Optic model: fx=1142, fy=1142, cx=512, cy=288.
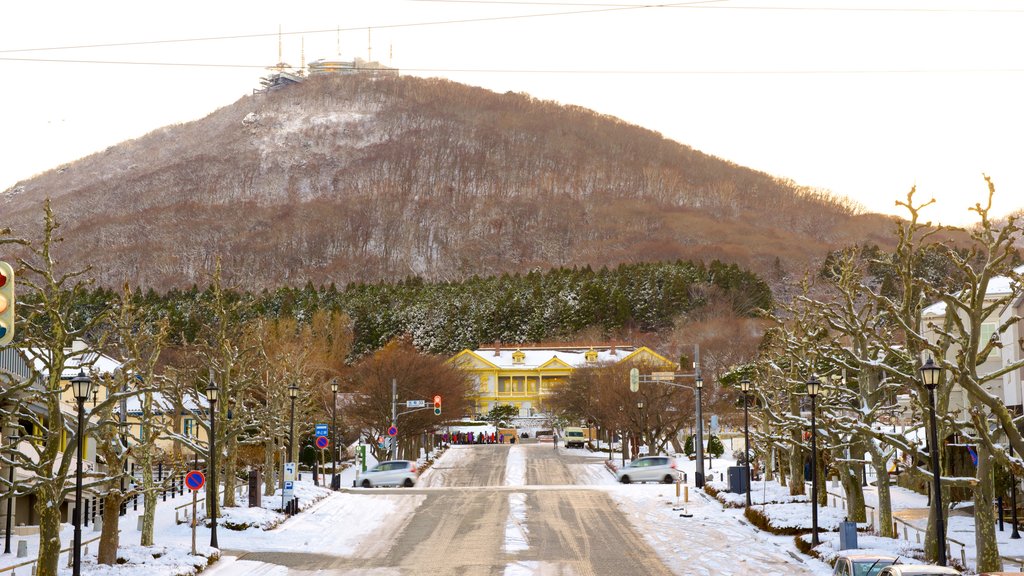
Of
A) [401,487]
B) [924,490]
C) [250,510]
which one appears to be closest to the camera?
[250,510]

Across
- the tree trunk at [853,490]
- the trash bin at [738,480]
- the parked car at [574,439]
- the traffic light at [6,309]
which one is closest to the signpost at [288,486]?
the trash bin at [738,480]

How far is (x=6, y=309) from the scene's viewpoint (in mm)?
12969

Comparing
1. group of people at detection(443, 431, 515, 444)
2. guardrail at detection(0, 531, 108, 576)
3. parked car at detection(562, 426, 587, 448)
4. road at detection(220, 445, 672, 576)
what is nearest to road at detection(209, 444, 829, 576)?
road at detection(220, 445, 672, 576)

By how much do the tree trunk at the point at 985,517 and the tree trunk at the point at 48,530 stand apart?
60.1 feet

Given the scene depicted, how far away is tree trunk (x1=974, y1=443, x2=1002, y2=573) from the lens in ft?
75.1

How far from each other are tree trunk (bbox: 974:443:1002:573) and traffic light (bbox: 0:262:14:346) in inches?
720

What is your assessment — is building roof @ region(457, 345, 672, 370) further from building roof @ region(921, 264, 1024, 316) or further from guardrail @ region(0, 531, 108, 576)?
guardrail @ region(0, 531, 108, 576)

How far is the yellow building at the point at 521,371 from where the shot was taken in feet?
465

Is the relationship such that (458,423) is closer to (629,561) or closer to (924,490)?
(924,490)

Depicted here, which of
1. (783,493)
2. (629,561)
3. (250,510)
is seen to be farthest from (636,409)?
(629,561)

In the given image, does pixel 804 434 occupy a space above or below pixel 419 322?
below

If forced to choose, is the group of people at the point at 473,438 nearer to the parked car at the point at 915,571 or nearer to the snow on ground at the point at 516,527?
the snow on ground at the point at 516,527

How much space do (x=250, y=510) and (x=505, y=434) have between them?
7816cm

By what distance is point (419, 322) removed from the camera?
16112 cm
